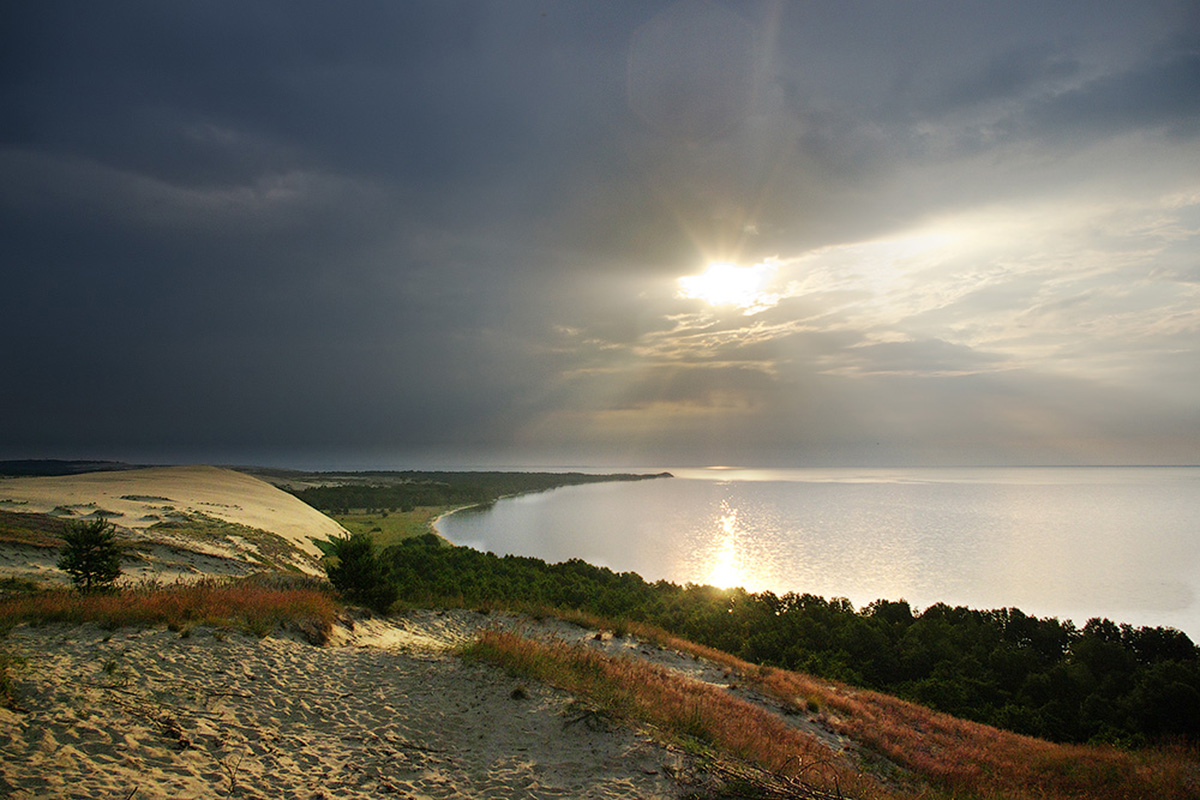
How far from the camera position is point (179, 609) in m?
12.3

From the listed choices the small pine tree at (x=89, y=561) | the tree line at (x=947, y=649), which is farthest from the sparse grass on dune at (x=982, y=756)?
the small pine tree at (x=89, y=561)

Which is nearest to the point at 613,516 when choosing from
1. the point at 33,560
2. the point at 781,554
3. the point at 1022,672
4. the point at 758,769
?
the point at 781,554

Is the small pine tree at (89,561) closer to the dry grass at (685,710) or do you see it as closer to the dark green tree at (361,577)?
the dark green tree at (361,577)

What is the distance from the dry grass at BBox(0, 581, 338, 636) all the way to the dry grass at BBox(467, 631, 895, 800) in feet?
15.8

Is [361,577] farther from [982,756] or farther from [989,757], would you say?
[989,757]

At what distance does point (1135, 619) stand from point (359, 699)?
56075mm

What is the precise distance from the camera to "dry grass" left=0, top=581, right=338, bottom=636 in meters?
11.4

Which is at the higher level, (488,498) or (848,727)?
(848,727)

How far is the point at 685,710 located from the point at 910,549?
245 feet

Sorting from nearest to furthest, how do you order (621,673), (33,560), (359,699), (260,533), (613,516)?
(359,699), (621,673), (33,560), (260,533), (613,516)

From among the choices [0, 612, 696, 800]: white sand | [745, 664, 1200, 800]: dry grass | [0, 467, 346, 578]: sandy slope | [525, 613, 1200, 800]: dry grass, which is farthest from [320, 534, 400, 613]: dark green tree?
[745, 664, 1200, 800]: dry grass

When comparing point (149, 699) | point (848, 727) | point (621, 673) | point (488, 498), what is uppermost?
point (149, 699)

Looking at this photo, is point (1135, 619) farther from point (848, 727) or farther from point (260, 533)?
point (260, 533)

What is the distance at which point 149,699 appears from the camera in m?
8.70
